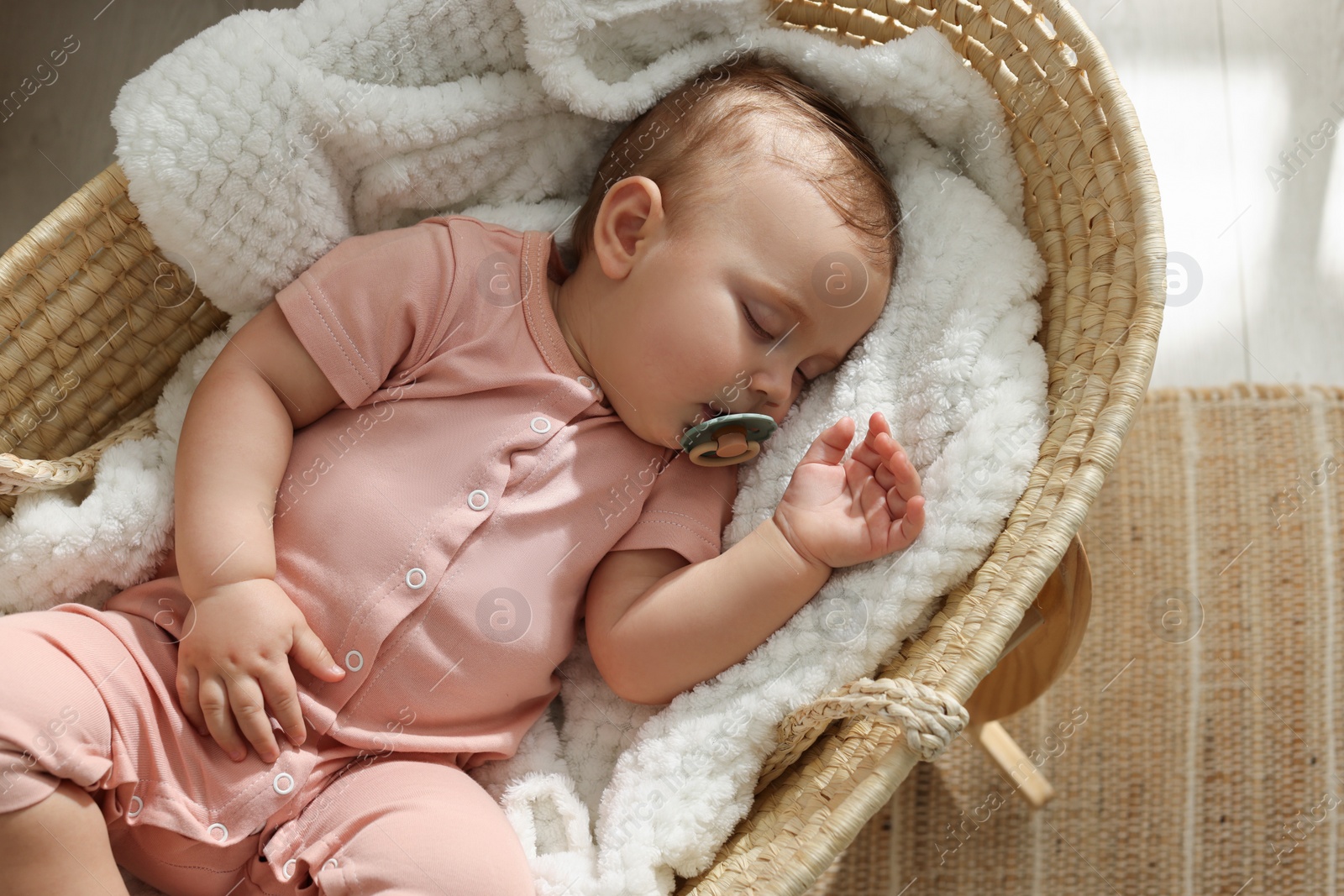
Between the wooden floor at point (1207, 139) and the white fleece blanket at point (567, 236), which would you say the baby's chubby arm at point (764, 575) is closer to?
the white fleece blanket at point (567, 236)

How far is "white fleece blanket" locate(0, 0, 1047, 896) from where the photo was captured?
1029mm

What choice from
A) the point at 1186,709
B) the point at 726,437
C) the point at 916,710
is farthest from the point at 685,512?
the point at 1186,709

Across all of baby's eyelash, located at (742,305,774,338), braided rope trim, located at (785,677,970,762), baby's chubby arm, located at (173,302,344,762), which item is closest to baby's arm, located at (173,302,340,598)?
baby's chubby arm, located at (173,302,344,762)

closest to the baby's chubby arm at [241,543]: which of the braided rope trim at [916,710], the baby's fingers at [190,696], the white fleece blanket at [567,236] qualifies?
the baby's fingers at [190,696]

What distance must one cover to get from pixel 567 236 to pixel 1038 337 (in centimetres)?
59

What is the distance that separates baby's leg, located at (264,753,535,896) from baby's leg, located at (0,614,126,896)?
16 centimetres

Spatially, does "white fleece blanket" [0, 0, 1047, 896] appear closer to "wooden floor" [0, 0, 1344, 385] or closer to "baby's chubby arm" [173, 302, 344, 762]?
"baby's chubby arm" [173, 302, 344, 762]

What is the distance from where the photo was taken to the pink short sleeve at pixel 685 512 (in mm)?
1125

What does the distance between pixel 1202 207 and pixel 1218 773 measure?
3.35 ft

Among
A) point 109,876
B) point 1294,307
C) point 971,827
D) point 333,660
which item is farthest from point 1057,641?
point 1294,307

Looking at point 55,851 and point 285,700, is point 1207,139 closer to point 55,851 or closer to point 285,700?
point 285,700

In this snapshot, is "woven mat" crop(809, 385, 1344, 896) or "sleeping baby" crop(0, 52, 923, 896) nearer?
"sleeping baby" crop(0, 52, 923, 896)

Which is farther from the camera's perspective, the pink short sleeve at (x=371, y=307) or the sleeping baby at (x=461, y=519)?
the pink short sleeve at (x=371, y=307)

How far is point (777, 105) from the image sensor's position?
115 cm
